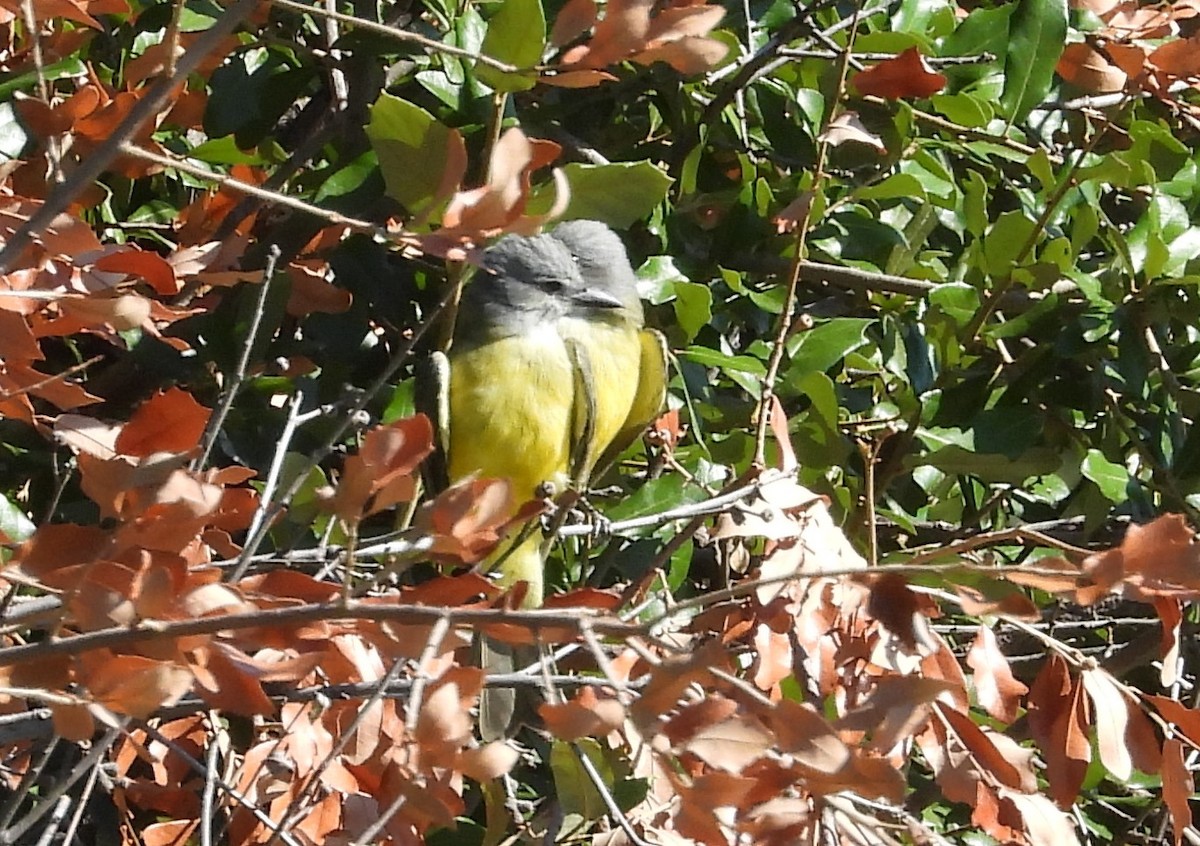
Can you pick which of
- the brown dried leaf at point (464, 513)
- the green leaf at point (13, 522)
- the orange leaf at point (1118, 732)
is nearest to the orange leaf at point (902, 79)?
the orange leaf at point (1118, 732)

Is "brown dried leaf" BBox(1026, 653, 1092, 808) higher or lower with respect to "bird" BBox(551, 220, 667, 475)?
higher

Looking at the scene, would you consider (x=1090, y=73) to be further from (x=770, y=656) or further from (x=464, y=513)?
(x=464, y=513)

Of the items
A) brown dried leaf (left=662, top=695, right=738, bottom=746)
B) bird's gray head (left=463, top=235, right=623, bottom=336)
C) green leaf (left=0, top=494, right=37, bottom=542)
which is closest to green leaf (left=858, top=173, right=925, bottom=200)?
bird's gray head (left=463, top=235, right=623, bottom=336)

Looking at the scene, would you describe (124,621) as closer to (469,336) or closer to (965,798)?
(965,798)

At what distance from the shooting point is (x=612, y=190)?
1496mm

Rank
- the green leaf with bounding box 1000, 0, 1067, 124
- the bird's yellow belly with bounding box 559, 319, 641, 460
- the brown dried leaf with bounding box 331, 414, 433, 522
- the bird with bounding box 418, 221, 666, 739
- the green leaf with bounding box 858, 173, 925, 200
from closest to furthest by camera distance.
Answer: the brown dried leaf with bounding box 331, 414, 433, 522
the green leaf with bounding box 1000, 0, 1067, 124
the green leaf with bounding box 858, 173, 925, 200
the bird with bounding box 418, 221, 666, 739
the bird's yellow belly with bounding box 559, 319, 641, 460

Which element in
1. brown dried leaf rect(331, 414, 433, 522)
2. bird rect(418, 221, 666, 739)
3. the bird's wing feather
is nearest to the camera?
brown dried leaf rect(331, 414, 433, 522)

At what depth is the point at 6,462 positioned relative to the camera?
2.37 metres

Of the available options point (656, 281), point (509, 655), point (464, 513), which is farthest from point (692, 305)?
point (464, 513)

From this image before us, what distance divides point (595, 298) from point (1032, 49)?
1086mm

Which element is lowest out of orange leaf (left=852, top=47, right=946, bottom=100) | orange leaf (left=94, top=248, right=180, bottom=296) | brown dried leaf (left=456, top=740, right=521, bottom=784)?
orange leaf (left=94, top=248, right=180, bottom=296)

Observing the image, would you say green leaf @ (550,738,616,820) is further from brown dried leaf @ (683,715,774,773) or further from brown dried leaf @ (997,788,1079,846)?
brown dried leaf @ (683,715,774,773)

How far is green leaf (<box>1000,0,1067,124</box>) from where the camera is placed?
2457 mm

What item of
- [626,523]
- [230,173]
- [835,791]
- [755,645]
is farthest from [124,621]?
[230,173]
